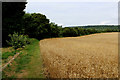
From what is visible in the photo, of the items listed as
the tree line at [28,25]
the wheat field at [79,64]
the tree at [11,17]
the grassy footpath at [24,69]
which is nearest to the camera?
the wheat field at [79,64]

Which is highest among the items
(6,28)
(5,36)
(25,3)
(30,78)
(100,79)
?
(25,3)

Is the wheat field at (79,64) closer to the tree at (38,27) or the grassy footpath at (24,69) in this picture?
the grassy footpath at (24,69)

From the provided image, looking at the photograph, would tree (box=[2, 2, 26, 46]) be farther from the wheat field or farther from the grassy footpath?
the grassy footpath

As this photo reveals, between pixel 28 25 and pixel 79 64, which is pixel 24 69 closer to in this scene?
pixel 79 64

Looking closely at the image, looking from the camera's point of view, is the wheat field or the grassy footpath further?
the grassy footpath

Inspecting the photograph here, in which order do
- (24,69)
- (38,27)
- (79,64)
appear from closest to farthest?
(79,64) < (24,69) < (38,27)

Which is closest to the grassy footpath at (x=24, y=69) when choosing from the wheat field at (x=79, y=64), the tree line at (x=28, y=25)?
the wheat field at (x=79, y=64)

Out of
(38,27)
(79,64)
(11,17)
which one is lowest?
(79,64)

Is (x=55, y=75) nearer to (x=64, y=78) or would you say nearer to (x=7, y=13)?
(x=64, y=78)

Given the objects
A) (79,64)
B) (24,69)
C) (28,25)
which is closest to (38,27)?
(28,25)

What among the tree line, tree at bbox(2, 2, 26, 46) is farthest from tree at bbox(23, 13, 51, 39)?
tree at bbox(2, 2, 26, 46)

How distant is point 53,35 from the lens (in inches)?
1738

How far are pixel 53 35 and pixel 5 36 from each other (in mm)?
24812

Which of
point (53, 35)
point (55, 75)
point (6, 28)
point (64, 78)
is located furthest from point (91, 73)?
point (53, 35)
